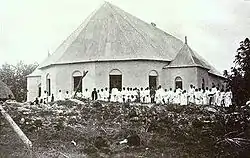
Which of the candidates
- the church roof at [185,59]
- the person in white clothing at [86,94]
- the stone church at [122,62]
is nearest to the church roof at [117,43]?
the stone church at [122,62]

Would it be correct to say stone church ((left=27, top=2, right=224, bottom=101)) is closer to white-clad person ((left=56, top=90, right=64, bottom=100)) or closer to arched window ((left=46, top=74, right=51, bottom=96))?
arched window ((left=46, top=74, right=51, bottom=96))

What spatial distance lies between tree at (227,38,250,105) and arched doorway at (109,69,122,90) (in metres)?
4.39

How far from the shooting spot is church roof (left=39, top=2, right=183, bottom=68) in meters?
7.27

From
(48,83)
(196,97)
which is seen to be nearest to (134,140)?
(196,97)

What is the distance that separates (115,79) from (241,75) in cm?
455

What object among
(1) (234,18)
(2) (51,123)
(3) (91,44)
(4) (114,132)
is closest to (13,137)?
(2) (51,123)

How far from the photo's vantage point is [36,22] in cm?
364

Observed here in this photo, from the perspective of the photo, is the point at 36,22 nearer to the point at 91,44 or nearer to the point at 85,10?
the point at 85,10

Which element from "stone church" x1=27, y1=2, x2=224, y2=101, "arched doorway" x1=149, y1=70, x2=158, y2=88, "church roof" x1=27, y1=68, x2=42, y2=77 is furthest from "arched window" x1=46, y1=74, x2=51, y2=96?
"arched doorway" x1=149, y1=70, x2=158, y2=88

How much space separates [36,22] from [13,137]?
0.92 m

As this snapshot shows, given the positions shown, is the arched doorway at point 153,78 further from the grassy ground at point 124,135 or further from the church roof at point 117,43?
the grassy ground at point 124,135

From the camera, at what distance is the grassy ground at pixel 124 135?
3.20 m

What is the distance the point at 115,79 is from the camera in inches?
309

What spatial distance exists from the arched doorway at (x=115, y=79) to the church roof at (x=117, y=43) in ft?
0.91
